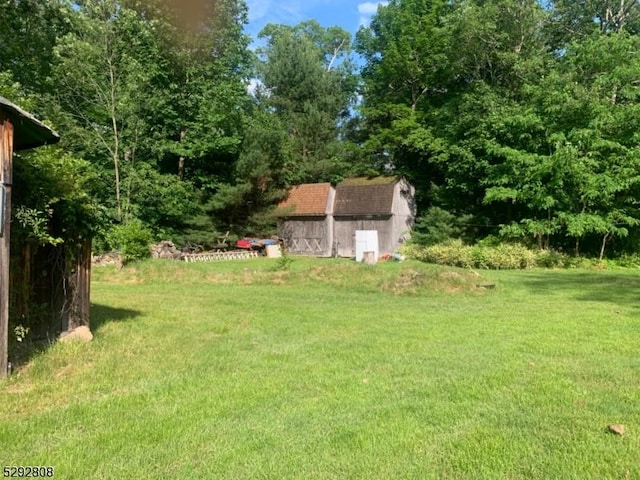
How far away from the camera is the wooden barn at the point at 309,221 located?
29.9 metres

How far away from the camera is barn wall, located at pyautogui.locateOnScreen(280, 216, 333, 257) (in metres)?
29.9

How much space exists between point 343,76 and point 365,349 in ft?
134

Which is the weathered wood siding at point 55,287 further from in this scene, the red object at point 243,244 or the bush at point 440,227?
the bush at point 440,227

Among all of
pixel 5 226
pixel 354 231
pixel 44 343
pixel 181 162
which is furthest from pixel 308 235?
pixel 5 226

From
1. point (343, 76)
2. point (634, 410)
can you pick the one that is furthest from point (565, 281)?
point (343, 76)

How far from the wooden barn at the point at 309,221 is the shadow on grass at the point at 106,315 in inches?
804

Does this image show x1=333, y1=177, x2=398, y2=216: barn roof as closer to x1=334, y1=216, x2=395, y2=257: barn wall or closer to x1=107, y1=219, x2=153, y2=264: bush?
x1=334, y1=216, x2=395, y2=257: barn wall

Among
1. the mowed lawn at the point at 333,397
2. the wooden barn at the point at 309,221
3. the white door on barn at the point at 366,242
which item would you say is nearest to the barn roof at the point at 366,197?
the wooden barn at the point at 309,221

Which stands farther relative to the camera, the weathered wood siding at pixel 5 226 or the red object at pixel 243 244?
the red object at pixel 243 244

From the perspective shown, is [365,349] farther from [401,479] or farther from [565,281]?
[565,281]

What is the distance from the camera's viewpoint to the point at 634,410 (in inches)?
162

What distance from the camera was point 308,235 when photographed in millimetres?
30422

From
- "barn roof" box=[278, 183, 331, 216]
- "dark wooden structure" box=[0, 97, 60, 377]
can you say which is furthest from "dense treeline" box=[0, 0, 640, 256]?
"dark wooden structure" box=[0, 97, 60, 377]

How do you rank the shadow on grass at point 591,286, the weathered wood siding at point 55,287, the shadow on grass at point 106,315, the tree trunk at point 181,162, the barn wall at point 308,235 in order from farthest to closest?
the barn wall at point 308,235 < the tree trunk at point 181,162 < the shadow on grass at point 591,286 < the shadow on grass at point 106,315 < the weathered wood siding at point 55,287
